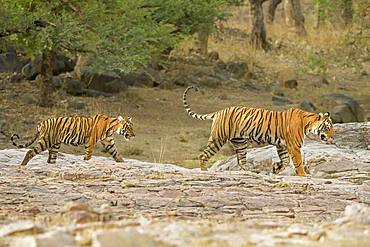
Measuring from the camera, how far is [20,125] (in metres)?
22.3

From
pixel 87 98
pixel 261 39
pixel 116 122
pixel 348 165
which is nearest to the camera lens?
pixel 348 165

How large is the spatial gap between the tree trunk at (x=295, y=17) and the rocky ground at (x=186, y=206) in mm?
28137

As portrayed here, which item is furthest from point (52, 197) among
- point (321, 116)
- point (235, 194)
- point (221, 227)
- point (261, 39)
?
point (261, 39)

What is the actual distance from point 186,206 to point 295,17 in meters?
36.1

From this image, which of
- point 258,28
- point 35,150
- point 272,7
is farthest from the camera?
point 272,7

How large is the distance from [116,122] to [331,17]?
2074cm

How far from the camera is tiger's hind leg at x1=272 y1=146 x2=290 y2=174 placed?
13.9 metres

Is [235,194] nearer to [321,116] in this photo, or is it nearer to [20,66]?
[321,116]

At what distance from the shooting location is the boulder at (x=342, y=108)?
81.3 feet

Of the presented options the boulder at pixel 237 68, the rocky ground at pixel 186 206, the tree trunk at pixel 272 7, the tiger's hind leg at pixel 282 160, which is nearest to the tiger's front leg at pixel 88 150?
the rocky ground at pixel 186 206

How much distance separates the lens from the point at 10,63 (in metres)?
28.4

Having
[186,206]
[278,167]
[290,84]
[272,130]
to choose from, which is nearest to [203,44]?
[290,84]

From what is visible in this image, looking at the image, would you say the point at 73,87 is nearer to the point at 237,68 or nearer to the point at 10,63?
the point at 10,63

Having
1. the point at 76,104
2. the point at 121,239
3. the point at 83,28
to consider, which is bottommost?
the point at 76,104
